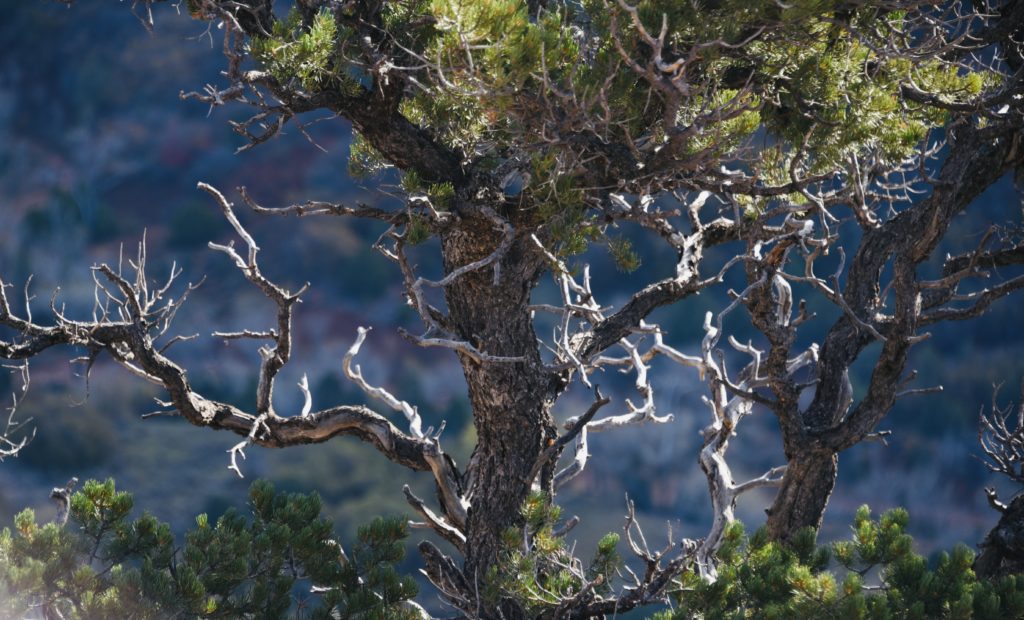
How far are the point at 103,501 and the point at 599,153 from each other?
1.29m

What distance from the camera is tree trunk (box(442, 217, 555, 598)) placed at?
2393 mm

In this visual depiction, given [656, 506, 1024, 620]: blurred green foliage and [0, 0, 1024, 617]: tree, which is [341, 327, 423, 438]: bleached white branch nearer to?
[0, 0, 1024, 617]: tree

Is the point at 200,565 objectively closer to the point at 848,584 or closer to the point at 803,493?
the point at 848,584

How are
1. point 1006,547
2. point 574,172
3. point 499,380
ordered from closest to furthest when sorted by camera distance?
point 574,172 < point 499,380 < point 1006,547

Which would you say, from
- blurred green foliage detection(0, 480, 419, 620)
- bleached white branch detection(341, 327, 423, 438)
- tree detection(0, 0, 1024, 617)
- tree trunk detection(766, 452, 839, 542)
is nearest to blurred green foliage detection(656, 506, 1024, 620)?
tree detection(0, 0, 1024, 617)

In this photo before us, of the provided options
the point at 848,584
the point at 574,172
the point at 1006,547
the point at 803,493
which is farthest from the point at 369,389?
the point at 1006,547

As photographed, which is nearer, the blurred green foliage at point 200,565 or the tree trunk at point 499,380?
the blurred green foliage at point 200,565

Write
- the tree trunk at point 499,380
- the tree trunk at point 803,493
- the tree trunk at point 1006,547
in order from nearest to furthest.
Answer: the tree trunk at point 499,380, the tree trunk at point 1006,547, the tree trunk at point 803,493

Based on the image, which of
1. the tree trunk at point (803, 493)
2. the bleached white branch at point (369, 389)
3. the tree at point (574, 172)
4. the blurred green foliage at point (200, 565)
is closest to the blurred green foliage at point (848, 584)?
the tree at point (574, 172)

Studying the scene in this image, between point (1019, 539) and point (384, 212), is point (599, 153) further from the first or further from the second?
point (1019, 539)

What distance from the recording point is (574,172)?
6.79 feet

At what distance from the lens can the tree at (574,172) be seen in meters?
1.89

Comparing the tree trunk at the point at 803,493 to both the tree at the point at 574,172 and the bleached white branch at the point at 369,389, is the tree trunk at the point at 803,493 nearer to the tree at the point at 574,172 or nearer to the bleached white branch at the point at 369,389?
the tree at the point at 574,172

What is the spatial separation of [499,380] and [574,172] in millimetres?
565
